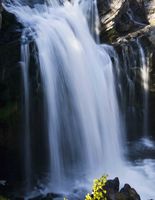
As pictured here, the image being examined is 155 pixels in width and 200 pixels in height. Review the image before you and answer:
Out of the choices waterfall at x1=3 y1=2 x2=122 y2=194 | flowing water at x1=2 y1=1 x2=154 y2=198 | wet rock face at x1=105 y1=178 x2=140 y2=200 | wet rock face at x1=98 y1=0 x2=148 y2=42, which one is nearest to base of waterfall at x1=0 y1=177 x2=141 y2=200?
wet rock face at x1=105 y1=178 x2=140 y2=200

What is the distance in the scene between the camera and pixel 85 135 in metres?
13.6

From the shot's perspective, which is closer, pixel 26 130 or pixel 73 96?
pixel 26 130

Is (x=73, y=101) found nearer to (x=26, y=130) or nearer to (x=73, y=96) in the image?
(x=73, y=96)

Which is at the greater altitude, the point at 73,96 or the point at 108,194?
the point at 73,96

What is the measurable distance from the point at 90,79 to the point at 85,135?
198cm

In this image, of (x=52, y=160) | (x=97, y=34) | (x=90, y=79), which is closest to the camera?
(x=52, y=160)

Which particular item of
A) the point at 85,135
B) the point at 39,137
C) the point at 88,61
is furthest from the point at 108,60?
the point at 39,137

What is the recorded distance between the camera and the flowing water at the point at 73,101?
41.4 feet

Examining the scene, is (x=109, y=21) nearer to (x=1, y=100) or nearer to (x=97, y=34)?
(x=97, y=34)

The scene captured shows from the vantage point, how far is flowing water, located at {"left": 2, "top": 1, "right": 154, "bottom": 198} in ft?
41.4

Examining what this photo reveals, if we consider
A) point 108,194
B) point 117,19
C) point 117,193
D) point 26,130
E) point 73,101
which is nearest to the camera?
point 108,194

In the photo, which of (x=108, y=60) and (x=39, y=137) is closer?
(x=39, y=137)

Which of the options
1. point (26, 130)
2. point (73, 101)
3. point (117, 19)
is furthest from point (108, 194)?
point (117, 19)

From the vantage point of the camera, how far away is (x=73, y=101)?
13539mm
